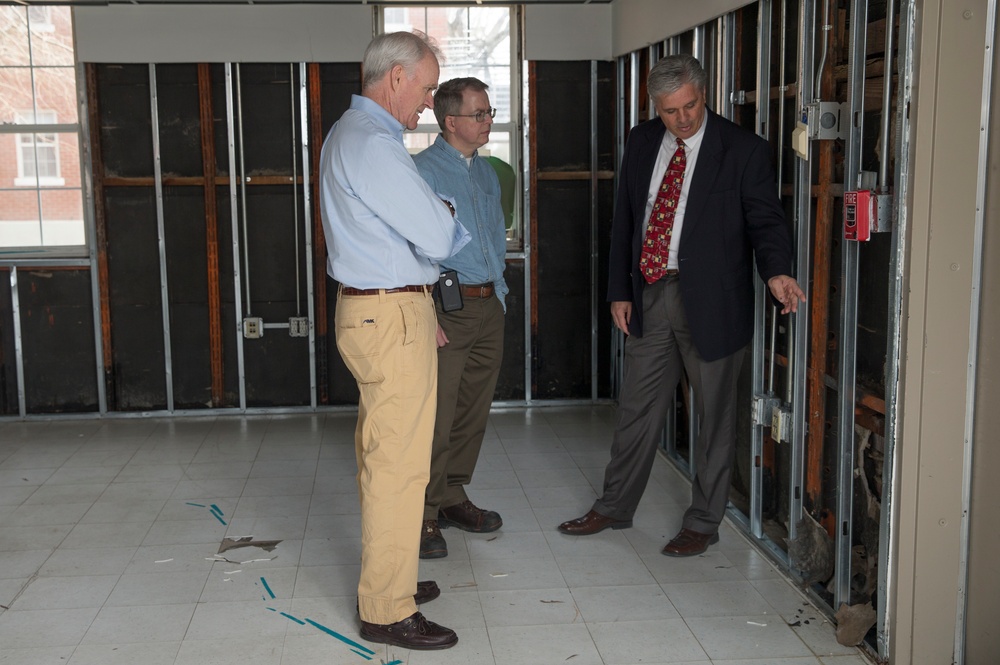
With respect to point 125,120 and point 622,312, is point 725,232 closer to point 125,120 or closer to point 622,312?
point 622,312

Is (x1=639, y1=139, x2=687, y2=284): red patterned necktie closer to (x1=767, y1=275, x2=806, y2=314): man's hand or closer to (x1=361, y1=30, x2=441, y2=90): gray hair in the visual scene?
(x1=767, y1=275, x2=806, y2=314): man's hand

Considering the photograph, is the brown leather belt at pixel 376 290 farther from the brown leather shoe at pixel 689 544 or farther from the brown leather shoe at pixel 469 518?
the brown leather shoe at pixel 689 544

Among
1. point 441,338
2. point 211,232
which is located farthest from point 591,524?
point 211,232

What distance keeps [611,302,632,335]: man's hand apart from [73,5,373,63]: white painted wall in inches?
105

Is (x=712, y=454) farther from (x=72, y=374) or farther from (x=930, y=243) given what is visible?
(x=72, y=374)

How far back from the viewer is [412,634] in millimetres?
2916

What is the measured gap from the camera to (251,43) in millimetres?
5676

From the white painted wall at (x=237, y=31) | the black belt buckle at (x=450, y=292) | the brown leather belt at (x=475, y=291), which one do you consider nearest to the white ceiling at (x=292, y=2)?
the white painted wall at (x=237, y=31)

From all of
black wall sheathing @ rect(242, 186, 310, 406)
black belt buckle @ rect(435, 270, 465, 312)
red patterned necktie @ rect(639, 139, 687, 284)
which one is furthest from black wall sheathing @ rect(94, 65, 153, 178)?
red patterned necktie @ rect(639, 139, 687, 284)

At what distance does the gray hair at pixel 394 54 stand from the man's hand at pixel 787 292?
133cm

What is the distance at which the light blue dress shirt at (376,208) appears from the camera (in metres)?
2.70

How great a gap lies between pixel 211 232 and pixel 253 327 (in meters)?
0.60

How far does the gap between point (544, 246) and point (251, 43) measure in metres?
2.03

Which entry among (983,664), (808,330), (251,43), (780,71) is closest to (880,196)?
(808,330)
